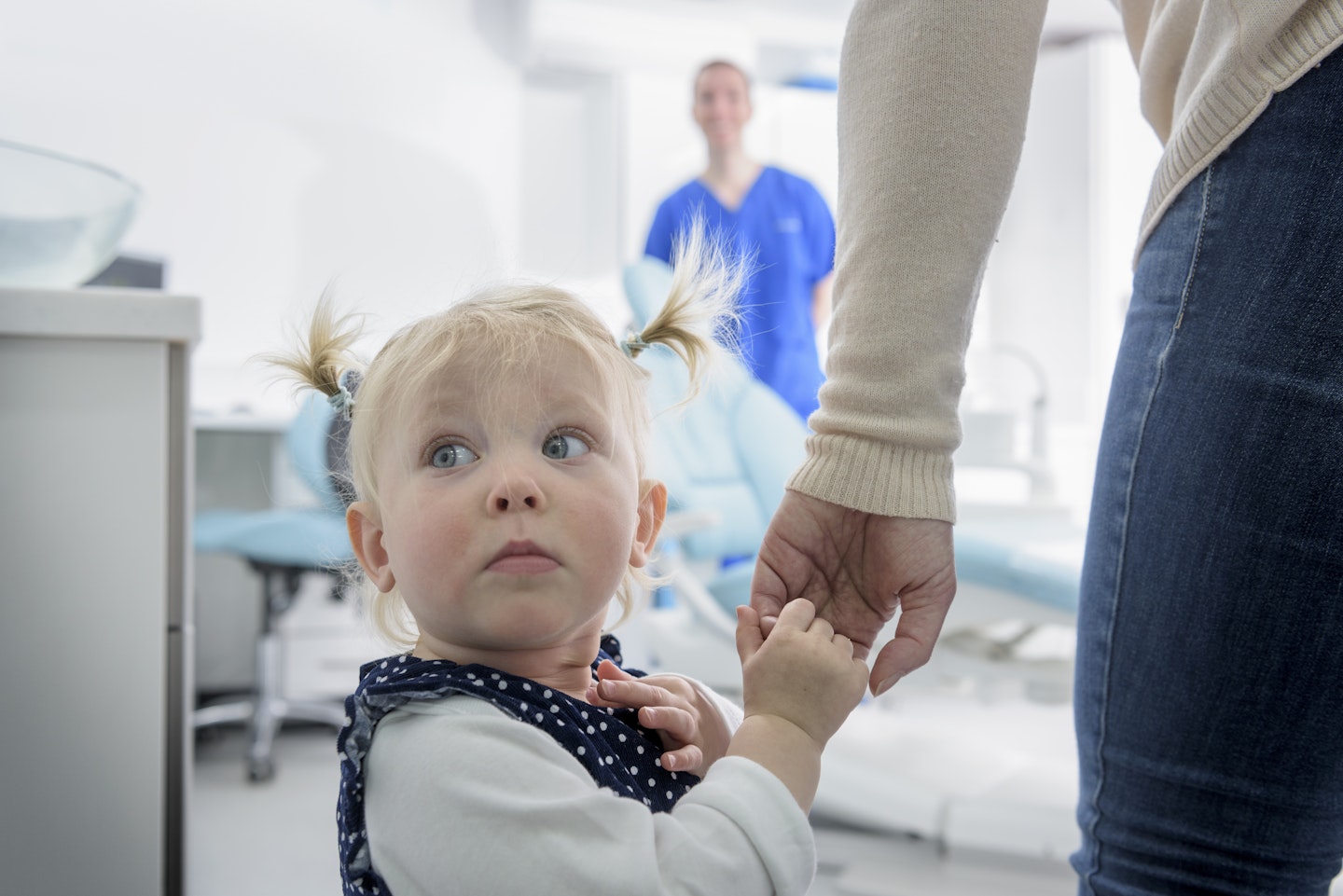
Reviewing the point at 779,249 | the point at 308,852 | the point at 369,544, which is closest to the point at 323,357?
the point at 369,544

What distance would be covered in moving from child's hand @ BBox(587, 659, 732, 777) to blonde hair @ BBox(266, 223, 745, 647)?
86 mm

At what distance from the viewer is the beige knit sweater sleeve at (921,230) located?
2.05ft

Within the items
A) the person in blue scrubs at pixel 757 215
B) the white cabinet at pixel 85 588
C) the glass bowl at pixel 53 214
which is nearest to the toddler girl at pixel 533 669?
the white cabinet at pixel 85 588

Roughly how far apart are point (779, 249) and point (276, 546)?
1.57m

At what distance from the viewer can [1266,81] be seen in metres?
0.56

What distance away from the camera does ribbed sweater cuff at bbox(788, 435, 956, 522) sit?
621 mm

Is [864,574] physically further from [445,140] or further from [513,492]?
[445,140]

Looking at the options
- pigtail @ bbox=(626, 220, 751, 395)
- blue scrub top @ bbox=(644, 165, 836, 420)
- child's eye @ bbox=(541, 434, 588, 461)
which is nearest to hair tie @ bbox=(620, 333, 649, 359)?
pigtail @ bbox=(626, 220, 751, 395)

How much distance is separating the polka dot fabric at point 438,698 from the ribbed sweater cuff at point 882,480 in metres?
0.19

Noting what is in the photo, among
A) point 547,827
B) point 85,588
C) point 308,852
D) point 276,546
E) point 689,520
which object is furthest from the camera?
point 276,546

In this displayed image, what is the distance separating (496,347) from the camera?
2.14ft

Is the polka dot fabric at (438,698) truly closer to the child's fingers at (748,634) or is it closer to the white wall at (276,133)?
the child's fingers at (748,634)

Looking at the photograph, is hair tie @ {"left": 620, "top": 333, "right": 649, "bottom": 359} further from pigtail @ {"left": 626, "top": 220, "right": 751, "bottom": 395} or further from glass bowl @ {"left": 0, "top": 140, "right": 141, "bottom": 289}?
glass bowl @ {"left": 0, "top": 140, "right": 141, "bottom": 289}

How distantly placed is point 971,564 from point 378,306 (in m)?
2.77
